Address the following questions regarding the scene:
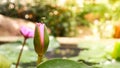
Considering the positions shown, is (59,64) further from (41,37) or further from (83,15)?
(83,15)

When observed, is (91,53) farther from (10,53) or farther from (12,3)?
(12,3)

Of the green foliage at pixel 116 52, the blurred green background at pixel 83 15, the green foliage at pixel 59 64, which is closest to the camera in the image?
the green foliage at pixel 59 64

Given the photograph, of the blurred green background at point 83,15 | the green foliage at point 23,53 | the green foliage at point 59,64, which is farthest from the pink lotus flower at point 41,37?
the blurred green background at point 83,15

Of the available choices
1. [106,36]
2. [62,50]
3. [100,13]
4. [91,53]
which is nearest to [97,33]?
[106,36]

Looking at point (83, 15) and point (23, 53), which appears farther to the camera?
point (83, 15)

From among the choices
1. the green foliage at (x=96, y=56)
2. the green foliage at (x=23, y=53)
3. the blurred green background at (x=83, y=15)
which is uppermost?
the green foliage at (x=23, y=53)

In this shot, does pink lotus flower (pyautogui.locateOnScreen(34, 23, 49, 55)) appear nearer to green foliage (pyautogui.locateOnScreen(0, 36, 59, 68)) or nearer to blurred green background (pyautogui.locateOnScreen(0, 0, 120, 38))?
green foliage (pyautogui.locateOnScreen(0, 36, 59, 68))

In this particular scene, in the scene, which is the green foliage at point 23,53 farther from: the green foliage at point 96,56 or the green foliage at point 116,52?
the green foliage at point 116,52

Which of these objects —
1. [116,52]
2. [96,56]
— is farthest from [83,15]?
[116,52]
